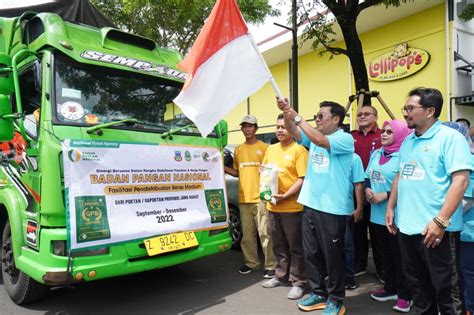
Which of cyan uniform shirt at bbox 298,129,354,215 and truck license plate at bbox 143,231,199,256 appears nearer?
cyan uniform shirt at bbox 298,129,354,215

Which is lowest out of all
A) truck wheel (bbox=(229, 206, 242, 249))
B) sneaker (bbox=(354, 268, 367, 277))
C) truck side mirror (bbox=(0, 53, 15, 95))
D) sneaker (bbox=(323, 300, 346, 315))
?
sneaker (bbox=(354, 268, 367, 277))

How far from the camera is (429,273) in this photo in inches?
116

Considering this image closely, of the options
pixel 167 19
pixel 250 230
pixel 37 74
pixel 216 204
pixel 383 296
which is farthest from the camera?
pixel 167 19

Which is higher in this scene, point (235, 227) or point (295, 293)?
point (235, 227)

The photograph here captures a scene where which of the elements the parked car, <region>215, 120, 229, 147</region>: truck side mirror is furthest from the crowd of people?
the parked car

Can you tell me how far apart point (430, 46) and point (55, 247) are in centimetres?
995

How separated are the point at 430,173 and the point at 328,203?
929mm

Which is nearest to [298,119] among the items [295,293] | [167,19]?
[295,293]

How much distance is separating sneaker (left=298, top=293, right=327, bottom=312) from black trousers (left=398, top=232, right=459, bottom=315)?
905 millimetres

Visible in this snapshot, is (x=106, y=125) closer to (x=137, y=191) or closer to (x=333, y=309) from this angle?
(x=137, y=191)

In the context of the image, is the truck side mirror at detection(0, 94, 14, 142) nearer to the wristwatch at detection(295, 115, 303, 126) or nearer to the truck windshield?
the truck windshield

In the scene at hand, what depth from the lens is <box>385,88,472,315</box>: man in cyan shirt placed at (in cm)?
268

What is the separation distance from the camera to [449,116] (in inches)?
379

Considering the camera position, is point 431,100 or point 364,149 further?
point 364,149
